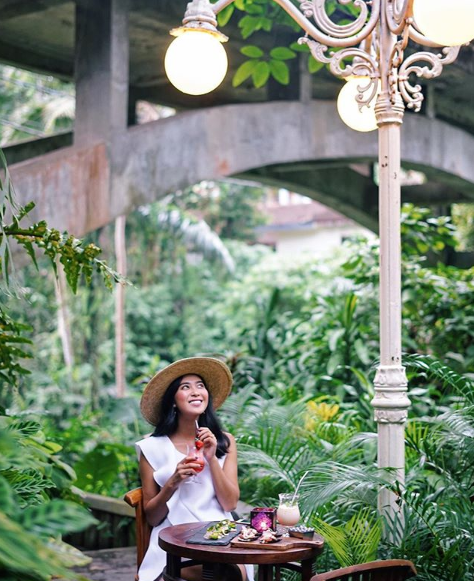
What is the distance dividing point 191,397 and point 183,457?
27 cm

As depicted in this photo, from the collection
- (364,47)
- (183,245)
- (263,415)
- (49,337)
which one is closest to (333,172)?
(263,415)

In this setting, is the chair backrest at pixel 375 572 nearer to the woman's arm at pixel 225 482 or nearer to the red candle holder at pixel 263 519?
the red candle holder at pixel 263 519

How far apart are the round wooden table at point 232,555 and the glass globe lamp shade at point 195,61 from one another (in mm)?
1827

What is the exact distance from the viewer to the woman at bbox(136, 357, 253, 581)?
3914mm

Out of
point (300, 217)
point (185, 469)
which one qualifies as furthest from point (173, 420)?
point (300, 217)

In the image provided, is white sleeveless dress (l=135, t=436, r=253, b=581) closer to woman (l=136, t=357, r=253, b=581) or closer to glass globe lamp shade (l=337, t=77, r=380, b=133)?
woman (l=136, t=357, r=253, b=581)

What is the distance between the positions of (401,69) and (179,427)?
1.89 m

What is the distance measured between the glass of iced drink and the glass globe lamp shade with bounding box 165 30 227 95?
172 centimetres

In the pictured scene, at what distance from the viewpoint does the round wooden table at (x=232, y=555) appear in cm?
326

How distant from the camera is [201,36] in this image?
3.86m

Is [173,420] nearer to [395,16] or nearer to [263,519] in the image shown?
[263,519]

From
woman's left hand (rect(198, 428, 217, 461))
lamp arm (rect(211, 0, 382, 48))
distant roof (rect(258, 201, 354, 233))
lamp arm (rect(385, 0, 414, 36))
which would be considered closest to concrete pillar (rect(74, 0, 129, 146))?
lamp arm (rect(211, 0, 382, 48))

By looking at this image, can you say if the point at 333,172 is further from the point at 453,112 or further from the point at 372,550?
the point at 372,550

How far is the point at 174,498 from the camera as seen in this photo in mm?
4043
